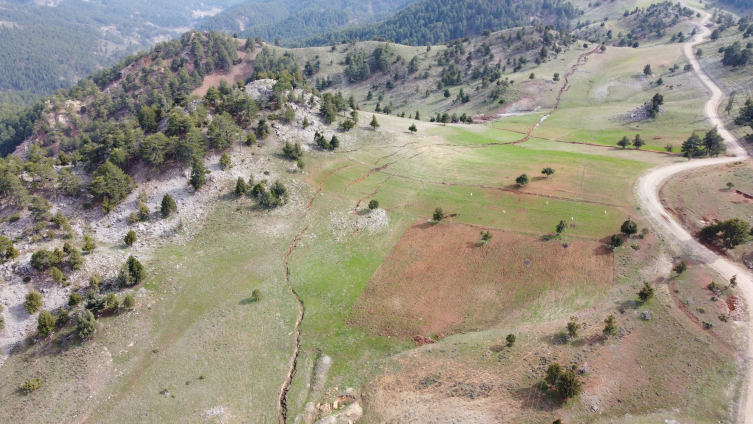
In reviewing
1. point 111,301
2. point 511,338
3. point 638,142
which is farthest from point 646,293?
point 111,301

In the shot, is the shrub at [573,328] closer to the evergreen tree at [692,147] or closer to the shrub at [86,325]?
the shrub at [86,325]

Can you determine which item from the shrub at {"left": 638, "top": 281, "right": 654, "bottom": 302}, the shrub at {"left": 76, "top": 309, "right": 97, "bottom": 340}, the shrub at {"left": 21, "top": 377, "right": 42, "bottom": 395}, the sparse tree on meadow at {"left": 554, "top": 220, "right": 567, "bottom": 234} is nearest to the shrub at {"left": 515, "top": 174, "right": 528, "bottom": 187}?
the sparse tree on meadow at {"left": 554, "top": 220, "right": 567, "bottom": 234}

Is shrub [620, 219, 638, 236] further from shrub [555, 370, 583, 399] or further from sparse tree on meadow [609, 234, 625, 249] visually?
shrub [555, 370, 583, 399]

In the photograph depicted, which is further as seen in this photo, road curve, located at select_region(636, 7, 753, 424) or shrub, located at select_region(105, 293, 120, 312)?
shrub, located at select_region(105, 293, 120, 312)

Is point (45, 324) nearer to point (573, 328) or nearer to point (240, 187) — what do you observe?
point (240, 187)

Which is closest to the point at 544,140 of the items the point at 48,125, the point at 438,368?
the point at 438,368

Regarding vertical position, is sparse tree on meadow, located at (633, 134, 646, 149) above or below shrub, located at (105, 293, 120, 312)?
below

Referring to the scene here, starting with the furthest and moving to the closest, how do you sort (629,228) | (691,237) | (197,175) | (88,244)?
(197,175)
(691,237)
(629,228)
(88,244)

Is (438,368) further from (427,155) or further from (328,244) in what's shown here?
(427,155)
